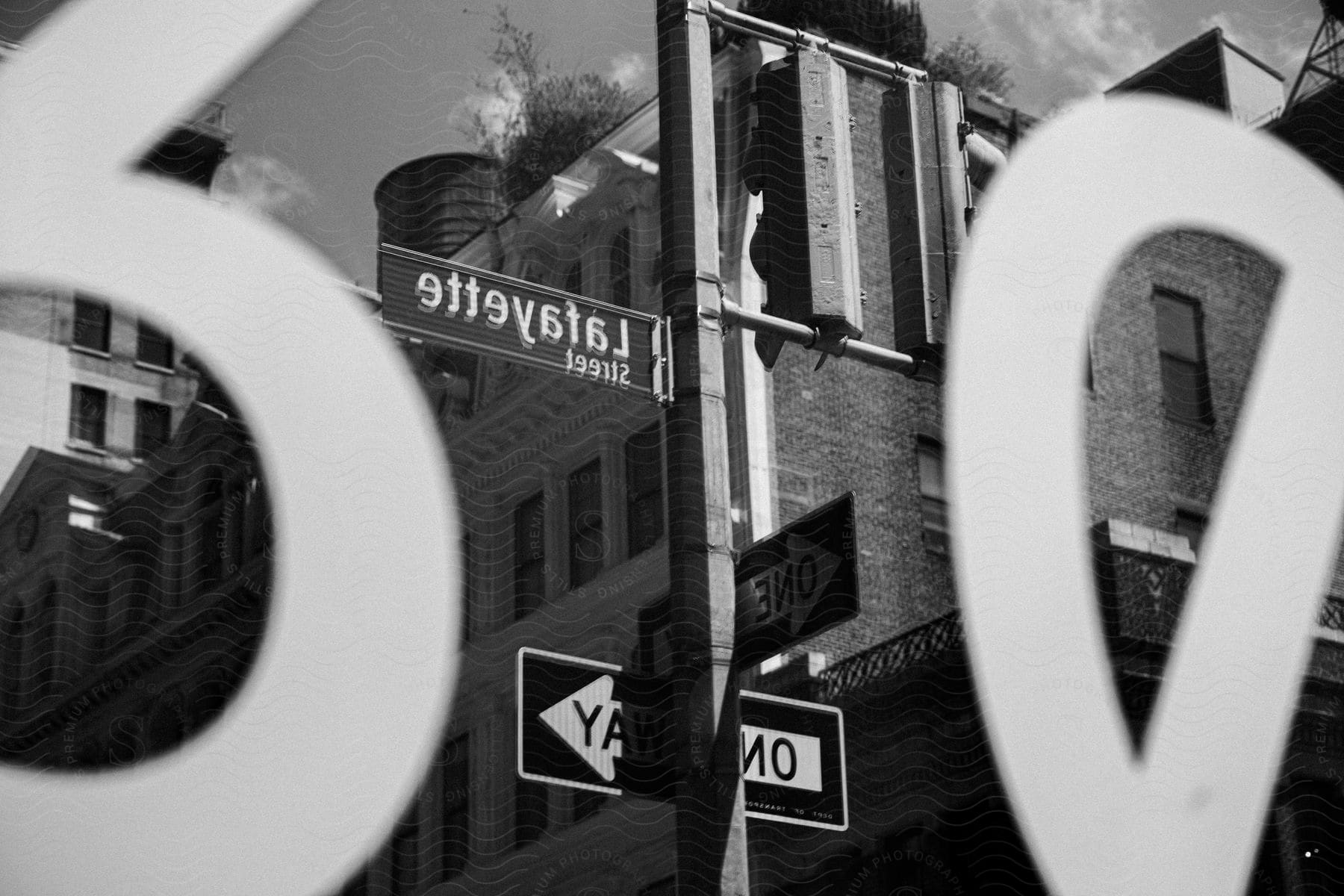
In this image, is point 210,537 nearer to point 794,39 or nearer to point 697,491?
point 794,39

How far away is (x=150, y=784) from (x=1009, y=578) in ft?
28.2

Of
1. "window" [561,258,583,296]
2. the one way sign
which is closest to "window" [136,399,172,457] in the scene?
"window" [561,258,583,296]

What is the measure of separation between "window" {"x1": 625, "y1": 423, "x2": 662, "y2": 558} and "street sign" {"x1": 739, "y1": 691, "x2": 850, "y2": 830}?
10585mm

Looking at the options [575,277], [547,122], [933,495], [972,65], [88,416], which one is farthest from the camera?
[88,416]

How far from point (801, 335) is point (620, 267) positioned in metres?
12.5

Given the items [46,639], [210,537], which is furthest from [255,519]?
[46,639]

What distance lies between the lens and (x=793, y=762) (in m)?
7.00

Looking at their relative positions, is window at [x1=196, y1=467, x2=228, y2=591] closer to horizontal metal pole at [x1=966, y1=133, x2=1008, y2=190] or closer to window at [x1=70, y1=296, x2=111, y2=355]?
window at [x1=70, y1=296, x2=111, y2=355]

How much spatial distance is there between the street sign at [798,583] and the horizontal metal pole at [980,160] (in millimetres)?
1772

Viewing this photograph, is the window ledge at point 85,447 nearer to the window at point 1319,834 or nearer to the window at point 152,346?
the window at point 152,346

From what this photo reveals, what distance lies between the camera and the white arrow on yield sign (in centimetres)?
635

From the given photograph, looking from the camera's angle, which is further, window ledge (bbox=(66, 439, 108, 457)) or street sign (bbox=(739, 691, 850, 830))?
window ledge (bbox=(66, 439, 108, 457))

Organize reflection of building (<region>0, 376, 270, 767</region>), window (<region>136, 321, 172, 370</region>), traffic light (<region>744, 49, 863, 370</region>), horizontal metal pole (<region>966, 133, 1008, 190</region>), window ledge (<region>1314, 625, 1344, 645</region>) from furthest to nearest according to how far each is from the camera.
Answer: window (<region>136, 321, 172, 370</region>) → reflection of building (<region>0, 376, 270, 767</region>) → window ledge (<region>1314, 625, 1344, 645</region>) → horizontal metal pole (<region>966, 133, 1008, 190</region>) → traffic light (<region>744, 49, 863, 370</region>)

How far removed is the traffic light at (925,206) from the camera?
7160 mm
